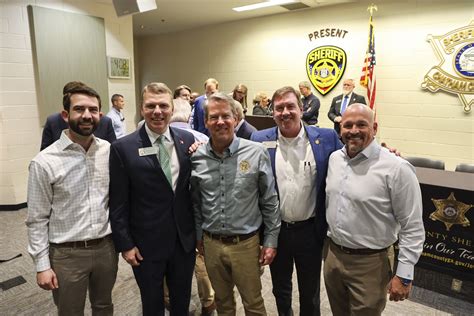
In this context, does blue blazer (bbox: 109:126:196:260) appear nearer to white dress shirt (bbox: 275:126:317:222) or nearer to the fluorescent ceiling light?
white dress shirt (bbox: 275:126:317:222)

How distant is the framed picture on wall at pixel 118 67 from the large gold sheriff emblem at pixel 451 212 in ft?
17.0

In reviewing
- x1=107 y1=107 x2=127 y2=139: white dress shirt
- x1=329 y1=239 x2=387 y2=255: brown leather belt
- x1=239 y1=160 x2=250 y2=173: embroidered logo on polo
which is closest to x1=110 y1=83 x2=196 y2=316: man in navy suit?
x1=239 y1=160 x2=250 y2=173: embroidered logo on polo

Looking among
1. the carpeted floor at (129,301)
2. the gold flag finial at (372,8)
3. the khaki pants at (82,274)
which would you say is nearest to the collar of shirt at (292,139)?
the khaki pants at (82,274)

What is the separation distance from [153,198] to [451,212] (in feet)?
7.77

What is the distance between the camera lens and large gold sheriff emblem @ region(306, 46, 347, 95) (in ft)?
20.5

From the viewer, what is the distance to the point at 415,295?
8.70 ft

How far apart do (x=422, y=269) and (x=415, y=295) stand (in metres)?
0.41

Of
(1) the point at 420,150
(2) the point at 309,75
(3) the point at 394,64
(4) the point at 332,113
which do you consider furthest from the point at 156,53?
(1) the point at 420,150

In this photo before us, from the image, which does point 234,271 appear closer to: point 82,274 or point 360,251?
point 360,251

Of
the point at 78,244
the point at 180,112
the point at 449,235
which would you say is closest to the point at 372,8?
the point at 449,235

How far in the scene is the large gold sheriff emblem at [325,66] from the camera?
623 centimetres

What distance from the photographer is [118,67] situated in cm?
576

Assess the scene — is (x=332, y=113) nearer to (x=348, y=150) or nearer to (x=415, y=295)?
(x=415, y=295)

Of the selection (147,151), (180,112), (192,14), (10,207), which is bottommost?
(10,207)
